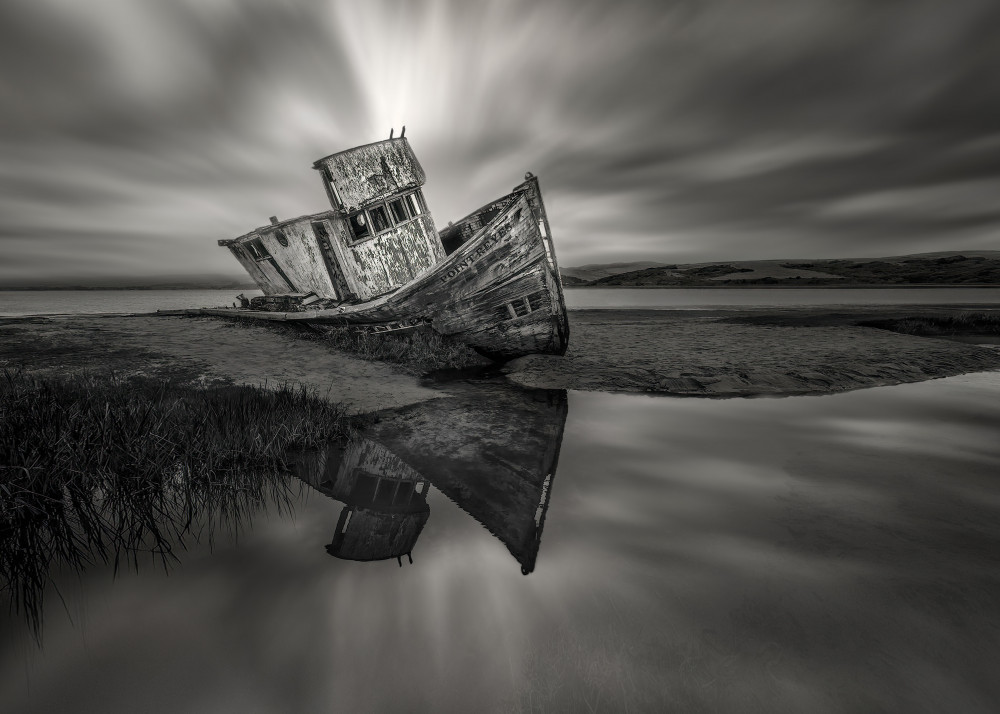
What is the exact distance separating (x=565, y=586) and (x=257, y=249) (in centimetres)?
1634

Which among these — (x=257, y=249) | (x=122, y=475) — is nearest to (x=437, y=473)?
(x=122, y=475)

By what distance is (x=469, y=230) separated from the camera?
531 inches

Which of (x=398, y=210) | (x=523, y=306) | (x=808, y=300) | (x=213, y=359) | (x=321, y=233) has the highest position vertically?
(x=321, y=233)

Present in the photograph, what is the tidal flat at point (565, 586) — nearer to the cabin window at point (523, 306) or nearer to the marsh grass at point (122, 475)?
the marsh grass at point (122, 475)

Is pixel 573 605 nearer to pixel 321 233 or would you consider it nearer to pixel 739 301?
pixel 321 233

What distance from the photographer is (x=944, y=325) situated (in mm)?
16562

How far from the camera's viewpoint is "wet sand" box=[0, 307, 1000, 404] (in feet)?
26.0

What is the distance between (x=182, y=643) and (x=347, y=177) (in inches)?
407

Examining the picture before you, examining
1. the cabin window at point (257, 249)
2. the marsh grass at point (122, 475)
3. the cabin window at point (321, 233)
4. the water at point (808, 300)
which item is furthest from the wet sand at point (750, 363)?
the water at point (808, 300)

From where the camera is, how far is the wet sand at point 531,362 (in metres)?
7.92

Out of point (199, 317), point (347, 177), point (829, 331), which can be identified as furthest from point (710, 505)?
point (199, 317)

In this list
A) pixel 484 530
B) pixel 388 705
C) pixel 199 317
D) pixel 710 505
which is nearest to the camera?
pixel 388 705

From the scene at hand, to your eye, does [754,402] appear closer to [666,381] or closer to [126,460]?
[666,381]

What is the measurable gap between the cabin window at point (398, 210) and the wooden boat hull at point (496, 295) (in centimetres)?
244
